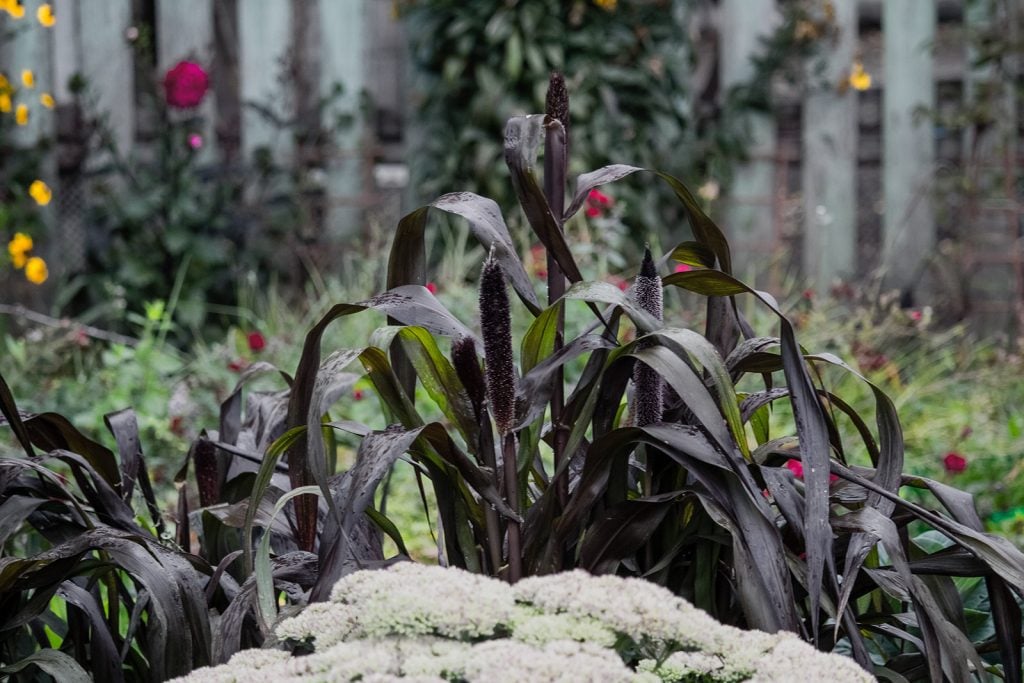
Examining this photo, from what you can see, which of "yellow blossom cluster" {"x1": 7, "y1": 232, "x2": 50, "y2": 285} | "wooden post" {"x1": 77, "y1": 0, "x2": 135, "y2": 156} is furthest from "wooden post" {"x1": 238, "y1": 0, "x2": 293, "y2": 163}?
"yellow blossom cluster" {"x1": 7, "y1": 232, "x2": 50, "y2": 285}

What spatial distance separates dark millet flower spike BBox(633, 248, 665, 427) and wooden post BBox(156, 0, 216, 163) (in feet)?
13.0

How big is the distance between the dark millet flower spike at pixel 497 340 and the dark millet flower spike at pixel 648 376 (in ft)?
0.51

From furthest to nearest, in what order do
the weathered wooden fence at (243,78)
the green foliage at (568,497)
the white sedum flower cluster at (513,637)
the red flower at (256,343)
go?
the weathered wooden fence at (243,78), the red flower at (256,343), the green foliage at (568,497), the white sedum flower cluster at (513,637)

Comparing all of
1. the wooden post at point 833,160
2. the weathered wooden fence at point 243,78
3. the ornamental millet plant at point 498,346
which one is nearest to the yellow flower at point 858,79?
the wooden post at point 833,160

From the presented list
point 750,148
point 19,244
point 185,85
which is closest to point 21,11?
point 185,85

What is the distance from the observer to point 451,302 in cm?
367

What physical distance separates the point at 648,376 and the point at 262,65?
13.5 ft

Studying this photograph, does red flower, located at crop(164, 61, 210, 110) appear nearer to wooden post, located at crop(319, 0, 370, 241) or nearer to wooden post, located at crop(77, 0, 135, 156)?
wooden post, located at crop(77, 0, 135, 156)

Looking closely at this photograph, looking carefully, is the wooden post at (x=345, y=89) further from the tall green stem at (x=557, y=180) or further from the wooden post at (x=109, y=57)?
the tall green stem at (x=557, y=180)

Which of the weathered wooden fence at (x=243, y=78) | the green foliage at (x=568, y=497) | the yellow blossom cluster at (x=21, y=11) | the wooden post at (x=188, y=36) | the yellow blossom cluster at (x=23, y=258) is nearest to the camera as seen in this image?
the green foliage at (x=568, y=497)

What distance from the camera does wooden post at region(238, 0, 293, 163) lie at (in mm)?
5031

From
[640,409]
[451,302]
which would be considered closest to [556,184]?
[640,409]

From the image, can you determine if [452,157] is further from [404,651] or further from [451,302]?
[404,651]

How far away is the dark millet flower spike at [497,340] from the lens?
1244 millimetres
